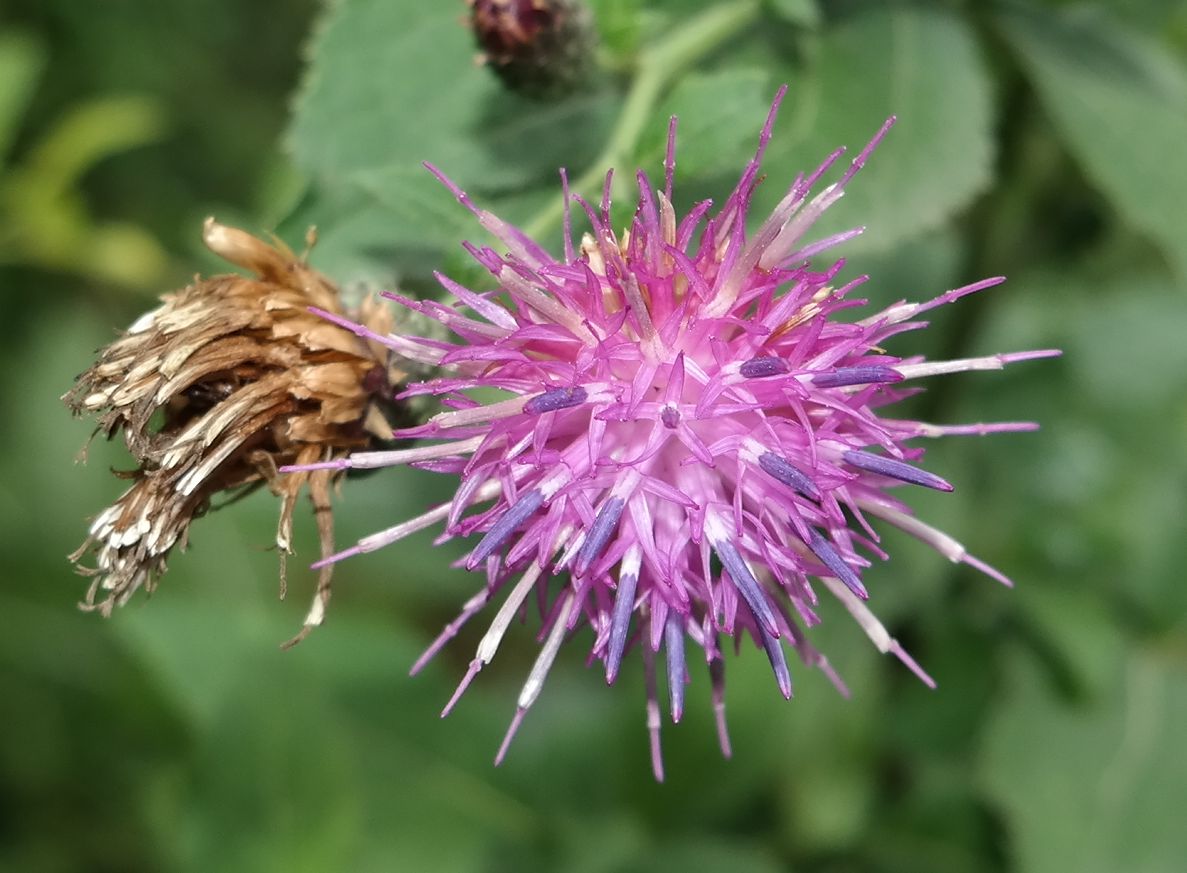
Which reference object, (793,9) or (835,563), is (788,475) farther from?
(793,9)

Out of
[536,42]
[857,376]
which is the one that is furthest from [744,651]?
[536,42]

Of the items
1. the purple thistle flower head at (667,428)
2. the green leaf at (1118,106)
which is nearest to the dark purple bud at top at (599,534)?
the purple thistle flower head at (667,428)

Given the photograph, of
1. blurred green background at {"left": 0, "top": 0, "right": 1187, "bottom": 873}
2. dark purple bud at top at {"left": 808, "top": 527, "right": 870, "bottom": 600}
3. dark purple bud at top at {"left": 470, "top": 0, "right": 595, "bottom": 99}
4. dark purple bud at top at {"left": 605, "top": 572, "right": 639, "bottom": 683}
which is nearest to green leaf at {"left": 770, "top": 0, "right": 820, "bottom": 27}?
blurred green background at {"left": 0, "top": 0, "right": 1187, "bottom": 873}

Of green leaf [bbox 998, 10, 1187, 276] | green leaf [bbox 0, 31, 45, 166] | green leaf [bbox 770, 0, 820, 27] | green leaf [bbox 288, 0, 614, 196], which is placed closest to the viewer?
green leaf [bbox 770, 0, 820, 27]

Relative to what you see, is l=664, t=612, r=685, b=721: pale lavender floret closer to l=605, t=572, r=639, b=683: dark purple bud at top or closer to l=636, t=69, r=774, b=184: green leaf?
l=605, t=572, r=639, b=683: dark purple bud at top

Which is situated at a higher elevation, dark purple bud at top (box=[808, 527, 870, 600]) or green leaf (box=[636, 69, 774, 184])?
green leaf (box=[636, 69, 774, 184])
